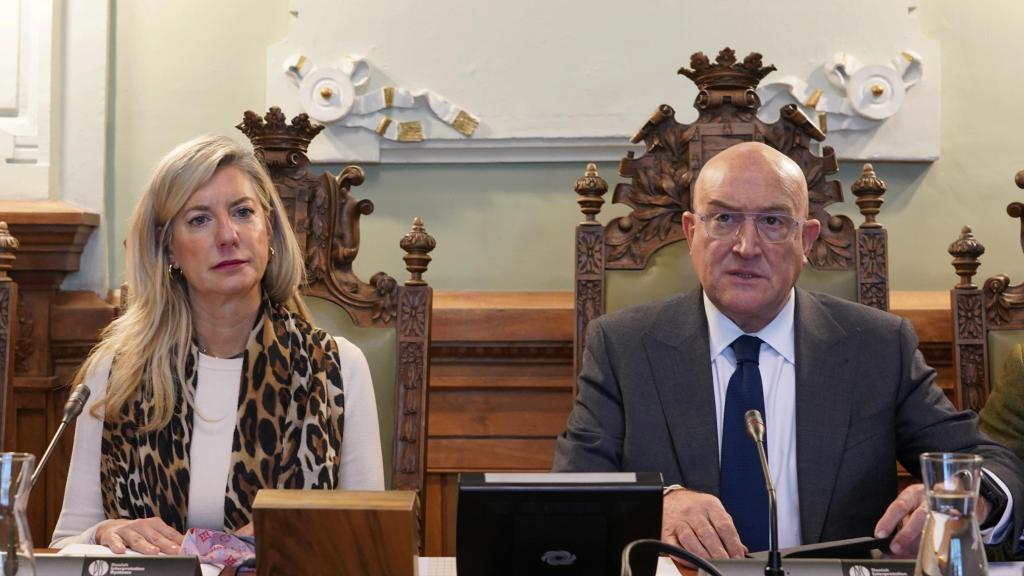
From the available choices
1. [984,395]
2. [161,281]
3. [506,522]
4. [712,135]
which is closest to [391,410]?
[161,281]

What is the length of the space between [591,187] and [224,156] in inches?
32.1

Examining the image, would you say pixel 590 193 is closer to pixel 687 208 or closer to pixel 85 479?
pixel 687 208

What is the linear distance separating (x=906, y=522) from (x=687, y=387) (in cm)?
55

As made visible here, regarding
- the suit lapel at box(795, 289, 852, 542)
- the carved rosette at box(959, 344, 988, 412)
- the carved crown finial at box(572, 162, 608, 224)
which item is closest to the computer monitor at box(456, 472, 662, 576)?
the suit lapel at box(795, 289, 852, 542)

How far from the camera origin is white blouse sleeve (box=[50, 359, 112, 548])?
7.49 ft

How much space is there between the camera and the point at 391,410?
8.25 ft

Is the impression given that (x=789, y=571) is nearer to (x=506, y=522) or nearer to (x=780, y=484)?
(x=506, y=522)

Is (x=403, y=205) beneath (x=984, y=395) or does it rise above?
above

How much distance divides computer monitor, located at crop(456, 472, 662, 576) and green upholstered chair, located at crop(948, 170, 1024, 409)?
4.55 ft

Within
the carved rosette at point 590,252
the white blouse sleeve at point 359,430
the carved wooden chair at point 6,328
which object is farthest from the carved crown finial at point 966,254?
the carved wooden chair at point 6,328

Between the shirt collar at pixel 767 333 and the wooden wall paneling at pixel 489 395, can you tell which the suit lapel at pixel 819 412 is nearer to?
the shirt collar at pixel 767 333

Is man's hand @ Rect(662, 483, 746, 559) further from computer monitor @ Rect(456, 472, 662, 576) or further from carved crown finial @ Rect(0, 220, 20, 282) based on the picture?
carved crown finial @ Rect(0, 220, 20, 282)

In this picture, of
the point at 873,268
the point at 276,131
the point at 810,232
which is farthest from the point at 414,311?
the point at 873,268

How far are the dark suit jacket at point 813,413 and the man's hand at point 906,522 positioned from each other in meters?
0.34
